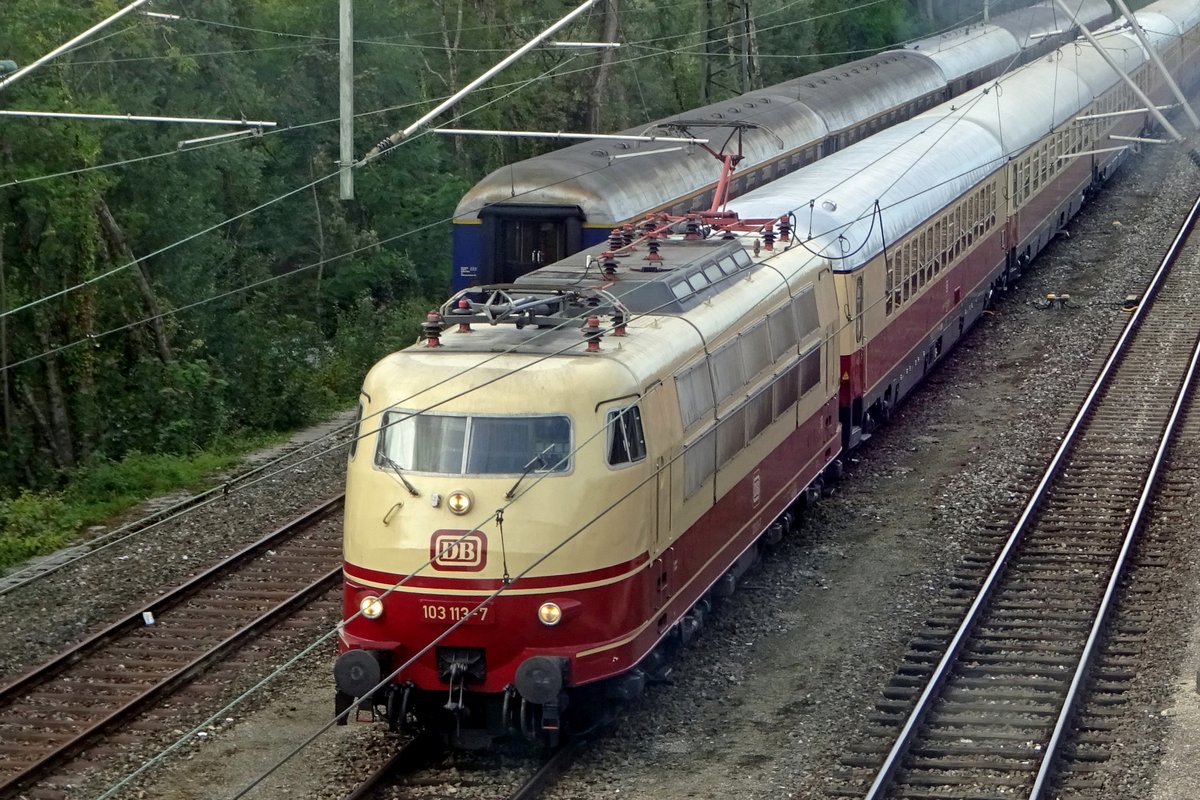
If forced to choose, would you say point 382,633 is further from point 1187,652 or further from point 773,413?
point 1187,652

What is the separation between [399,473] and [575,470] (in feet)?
4.00

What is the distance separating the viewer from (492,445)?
11352mm

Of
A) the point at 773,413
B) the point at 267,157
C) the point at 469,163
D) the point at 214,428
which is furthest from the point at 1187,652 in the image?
the point at 469,163

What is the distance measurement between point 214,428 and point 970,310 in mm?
11792

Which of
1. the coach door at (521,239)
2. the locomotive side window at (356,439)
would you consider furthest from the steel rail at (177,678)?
the coach door at (521,239)

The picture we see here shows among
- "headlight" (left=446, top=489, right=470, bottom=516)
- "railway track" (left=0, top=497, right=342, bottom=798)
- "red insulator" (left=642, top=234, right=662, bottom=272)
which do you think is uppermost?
Result: "red insulator" (left=642, top=234, right=662, bottom=272)

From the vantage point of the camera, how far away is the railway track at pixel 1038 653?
1169cm

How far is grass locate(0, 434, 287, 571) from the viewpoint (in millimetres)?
18484

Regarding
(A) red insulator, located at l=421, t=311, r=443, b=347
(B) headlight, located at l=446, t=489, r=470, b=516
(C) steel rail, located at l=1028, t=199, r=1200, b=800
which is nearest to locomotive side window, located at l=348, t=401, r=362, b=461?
(A) red insulator, located at l=421, t=311, r=443, b=347

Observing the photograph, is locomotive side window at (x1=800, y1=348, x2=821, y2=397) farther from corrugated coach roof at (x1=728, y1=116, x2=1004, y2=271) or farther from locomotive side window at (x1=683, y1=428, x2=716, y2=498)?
locomotive side window at (x1=683, y1=428, x2=716, y2=498)

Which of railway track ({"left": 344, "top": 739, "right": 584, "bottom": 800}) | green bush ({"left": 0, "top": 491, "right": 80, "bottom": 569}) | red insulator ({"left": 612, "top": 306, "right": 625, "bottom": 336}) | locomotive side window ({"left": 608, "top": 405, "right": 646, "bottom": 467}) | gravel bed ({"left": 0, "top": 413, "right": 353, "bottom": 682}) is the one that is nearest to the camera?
railway track ({"left": 344, "top": 739, "right": 584, "bottom": 800})

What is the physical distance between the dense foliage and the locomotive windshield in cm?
→ 567

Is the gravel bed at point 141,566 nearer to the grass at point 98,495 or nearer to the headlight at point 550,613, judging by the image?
the grass at point 98,495

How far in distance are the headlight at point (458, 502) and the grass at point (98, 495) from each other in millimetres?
8262
